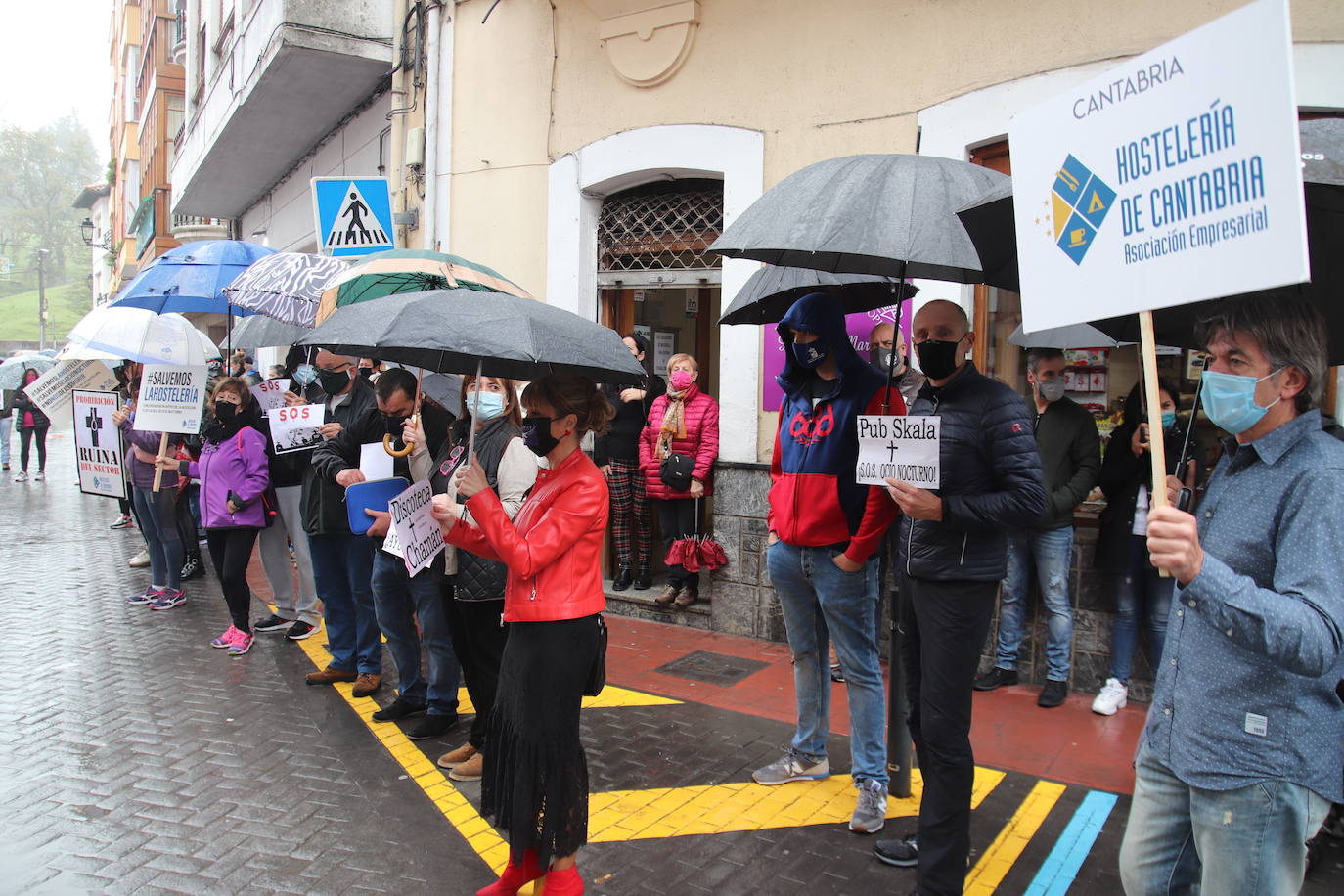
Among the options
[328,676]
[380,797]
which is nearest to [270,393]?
[328,676]

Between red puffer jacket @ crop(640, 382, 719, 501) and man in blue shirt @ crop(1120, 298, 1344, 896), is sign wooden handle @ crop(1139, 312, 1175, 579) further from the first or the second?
red puffer jacket @ crop(640, 382, 719, 501)

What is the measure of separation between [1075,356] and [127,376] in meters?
8.33

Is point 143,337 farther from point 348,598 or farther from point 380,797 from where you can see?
point 380,797

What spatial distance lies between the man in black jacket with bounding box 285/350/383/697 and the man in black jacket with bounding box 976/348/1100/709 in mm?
3968

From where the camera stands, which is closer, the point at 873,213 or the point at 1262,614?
the point at 1262,614

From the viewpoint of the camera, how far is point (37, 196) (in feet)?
330

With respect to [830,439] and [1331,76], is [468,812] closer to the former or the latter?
[830,439]

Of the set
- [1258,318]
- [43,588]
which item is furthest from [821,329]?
[43,588]

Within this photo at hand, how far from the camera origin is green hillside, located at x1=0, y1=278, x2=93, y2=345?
7762 centimetres

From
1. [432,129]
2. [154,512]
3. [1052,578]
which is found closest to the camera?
[1052,578]

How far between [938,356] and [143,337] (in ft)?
20.7

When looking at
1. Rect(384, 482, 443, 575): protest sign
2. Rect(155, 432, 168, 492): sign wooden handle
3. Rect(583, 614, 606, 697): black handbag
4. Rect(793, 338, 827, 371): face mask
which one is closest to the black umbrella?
Rect(793, 338, 827, 371): face mask

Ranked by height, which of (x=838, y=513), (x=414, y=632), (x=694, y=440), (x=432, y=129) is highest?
(x=432, y=129)

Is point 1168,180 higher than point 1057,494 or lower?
higher
